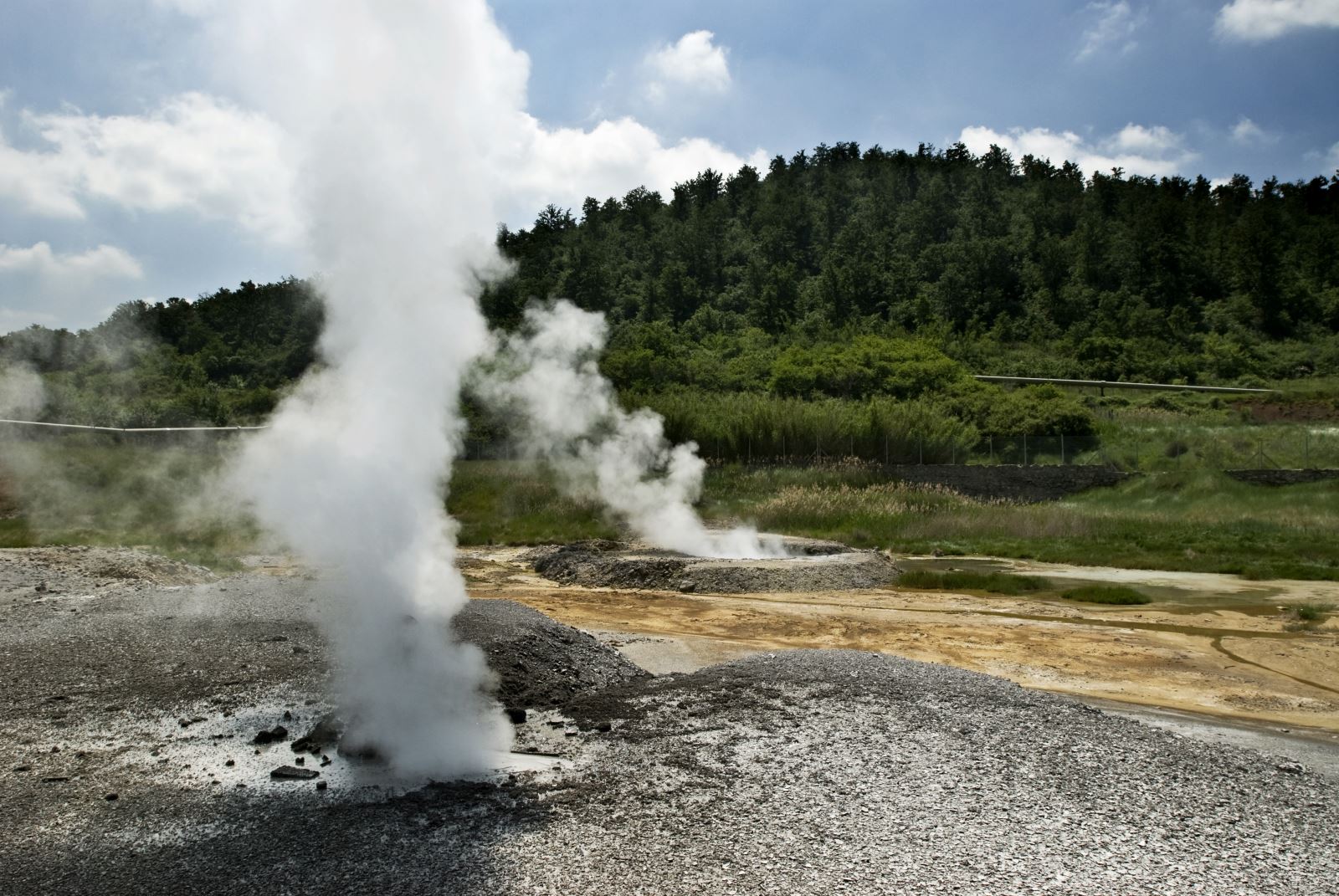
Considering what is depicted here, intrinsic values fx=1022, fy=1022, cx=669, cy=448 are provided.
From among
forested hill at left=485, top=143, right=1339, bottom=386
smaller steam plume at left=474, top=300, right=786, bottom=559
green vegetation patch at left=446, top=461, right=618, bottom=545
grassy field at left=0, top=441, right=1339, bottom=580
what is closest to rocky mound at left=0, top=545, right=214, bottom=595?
grassy field at left=0, top=441, right=1339, bottom=580

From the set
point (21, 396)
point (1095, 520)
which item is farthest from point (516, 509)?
point (1095, 520)

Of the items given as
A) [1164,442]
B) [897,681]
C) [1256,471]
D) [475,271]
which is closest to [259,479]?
[475,271]

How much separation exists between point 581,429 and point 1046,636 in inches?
899

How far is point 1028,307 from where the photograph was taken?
8419 cm

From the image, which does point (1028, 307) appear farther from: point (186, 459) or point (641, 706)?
point (641, 706)

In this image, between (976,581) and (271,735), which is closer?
(271,735)

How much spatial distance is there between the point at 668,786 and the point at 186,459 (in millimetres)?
17053

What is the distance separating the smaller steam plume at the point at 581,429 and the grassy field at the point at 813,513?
3.24 ft

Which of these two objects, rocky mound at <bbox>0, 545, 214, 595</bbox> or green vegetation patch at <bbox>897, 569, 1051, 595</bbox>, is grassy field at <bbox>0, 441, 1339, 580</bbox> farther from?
→ green vegetation patch at <bbox>897, 569, 1051, 595</bbox>

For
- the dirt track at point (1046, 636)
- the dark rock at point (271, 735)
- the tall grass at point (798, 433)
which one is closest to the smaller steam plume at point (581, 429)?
the tall grass at point (798, 433)

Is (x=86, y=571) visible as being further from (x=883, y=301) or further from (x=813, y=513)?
(x=883, y=301)

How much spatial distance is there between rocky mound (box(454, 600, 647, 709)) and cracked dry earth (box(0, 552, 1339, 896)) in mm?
72

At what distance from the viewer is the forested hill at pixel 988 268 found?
73188 millimetres

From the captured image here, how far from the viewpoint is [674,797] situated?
7.95 m
